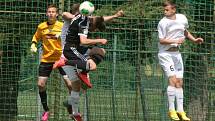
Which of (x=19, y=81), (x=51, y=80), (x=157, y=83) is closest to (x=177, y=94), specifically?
(x=157, y=83)

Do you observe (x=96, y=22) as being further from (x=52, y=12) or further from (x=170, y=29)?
(x=52, y=12)

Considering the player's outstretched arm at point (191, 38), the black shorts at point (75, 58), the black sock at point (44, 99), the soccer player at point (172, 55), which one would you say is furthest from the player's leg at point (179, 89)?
the black sock at point (44, 99)

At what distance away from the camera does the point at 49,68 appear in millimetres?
12602

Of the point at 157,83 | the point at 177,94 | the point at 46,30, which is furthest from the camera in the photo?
the point at 157,83

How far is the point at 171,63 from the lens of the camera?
35.6 feet

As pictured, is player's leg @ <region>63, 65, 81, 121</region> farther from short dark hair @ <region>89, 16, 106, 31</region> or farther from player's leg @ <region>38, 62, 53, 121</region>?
player's leg @ <region>38, 62, 53, 121</region>

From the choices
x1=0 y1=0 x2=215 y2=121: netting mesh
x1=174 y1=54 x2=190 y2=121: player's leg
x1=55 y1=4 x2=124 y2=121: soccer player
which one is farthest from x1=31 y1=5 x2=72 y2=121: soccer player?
x1=174 y1=54 x2=190 y2=121: player's leg

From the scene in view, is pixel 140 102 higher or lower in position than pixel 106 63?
lower

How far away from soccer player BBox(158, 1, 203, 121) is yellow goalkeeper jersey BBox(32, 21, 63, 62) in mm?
2439

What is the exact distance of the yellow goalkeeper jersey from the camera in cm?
1250

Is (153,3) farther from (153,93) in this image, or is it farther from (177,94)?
(177,94)

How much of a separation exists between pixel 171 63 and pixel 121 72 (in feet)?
10.3

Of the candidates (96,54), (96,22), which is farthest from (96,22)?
(96,54)

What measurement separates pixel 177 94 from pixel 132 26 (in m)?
3.59
